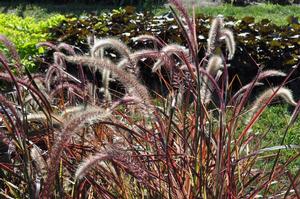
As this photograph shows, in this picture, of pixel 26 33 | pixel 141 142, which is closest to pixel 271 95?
pixel 141 142

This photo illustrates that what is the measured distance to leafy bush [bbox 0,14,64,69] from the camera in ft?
21.2

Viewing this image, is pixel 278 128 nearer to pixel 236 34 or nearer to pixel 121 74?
pixel 236 34

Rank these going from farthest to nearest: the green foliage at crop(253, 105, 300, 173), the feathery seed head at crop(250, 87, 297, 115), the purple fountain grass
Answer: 1. the green foliage at crop(253, 105, 300, 173)
2. the feathery seed head at crop(250, 87, 297, 115)
3. the purple fountain grass

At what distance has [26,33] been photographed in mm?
7188

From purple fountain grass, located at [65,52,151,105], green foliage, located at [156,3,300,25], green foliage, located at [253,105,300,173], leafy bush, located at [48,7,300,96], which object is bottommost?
green foliage, located at [253,105,300,173]

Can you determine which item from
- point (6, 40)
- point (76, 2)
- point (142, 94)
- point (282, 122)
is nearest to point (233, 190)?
point (142, 94)

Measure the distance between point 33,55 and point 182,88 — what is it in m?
3.73

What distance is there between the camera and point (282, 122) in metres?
5.72

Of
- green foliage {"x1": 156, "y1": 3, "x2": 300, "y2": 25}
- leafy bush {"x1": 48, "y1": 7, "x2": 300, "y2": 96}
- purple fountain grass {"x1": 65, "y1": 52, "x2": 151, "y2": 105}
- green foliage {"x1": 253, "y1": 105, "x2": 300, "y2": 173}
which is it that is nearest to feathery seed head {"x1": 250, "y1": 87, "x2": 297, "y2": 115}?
purple fountain grass {"x1": 65, "y1": 52, "x2": 151, "y2": 105}

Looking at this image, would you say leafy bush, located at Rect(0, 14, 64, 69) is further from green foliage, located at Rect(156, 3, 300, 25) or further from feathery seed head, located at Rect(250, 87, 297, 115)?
green foliage, located at Rect(156, 3, 300, 25)

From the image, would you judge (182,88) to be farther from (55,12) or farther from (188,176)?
(55,12)

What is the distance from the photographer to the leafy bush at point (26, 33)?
21.2 feet

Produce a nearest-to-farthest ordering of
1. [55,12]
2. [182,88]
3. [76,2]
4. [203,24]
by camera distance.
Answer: [182,88] < [203,24] < [55,12] < [76,2]

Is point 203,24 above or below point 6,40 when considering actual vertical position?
below
